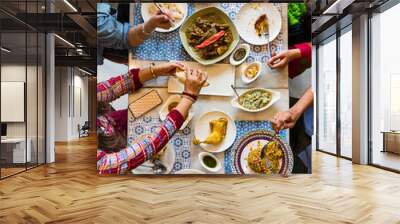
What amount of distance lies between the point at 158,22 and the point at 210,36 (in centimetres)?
84

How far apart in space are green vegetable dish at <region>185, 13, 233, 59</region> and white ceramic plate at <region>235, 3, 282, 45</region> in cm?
22

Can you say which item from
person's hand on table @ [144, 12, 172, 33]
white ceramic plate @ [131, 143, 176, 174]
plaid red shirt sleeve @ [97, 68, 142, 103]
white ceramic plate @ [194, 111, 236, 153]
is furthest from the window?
plaid red shirt sleeve @ [97, 68, 142, 103]

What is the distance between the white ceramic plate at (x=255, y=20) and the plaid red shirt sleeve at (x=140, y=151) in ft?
5.43

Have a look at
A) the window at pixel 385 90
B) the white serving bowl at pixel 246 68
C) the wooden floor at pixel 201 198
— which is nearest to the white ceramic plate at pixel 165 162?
the wooden floor at pixel 201 198

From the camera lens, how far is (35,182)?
5762mm

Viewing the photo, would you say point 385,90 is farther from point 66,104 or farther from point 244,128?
point 66,104

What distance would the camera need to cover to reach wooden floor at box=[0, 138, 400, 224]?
3770mm

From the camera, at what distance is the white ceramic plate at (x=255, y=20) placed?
20.0 ft

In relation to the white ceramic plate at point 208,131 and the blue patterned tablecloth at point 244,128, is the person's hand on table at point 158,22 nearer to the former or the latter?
the white ceramic plate at point 208,131

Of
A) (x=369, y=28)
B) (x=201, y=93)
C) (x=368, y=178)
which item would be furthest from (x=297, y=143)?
(x=369, y=28)

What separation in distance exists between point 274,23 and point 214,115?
5.68 ft

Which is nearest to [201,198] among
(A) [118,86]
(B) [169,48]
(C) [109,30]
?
(A) [118,86]

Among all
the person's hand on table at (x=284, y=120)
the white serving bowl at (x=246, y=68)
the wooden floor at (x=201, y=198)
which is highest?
the white serving bowl at (x=246, y=68)

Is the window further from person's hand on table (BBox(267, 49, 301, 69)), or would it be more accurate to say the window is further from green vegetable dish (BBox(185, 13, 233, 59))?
green vegetable dish (BBox(185, 13, 233, 59))
